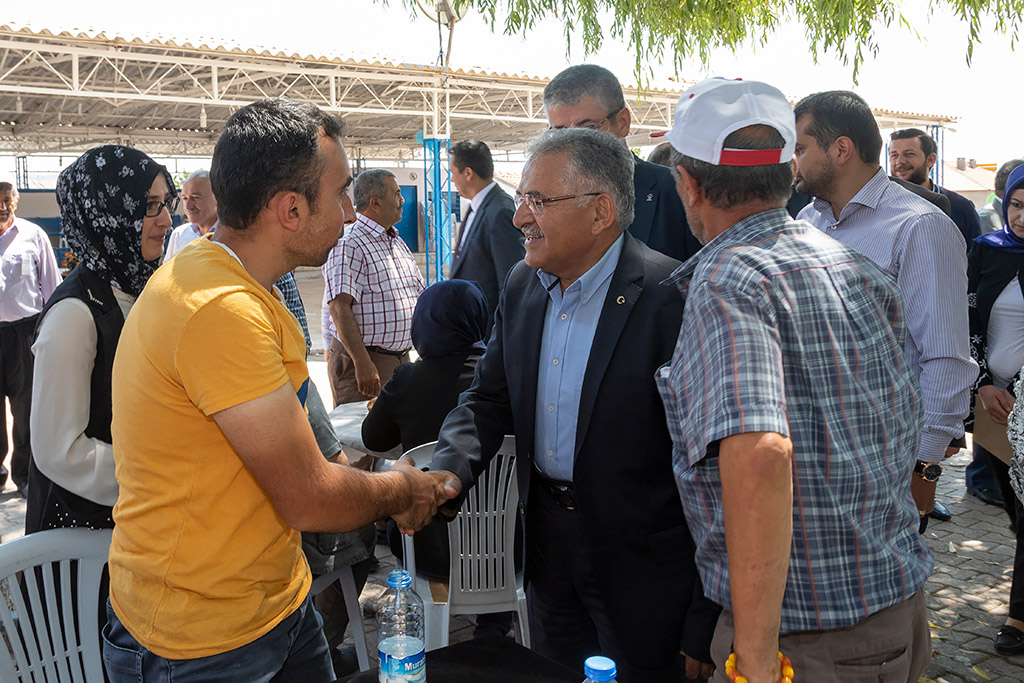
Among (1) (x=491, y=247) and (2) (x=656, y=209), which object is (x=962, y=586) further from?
(1) (x=491, y=247)

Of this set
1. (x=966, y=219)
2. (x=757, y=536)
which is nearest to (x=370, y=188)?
(x=966, y=219)

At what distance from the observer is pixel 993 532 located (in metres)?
5.26

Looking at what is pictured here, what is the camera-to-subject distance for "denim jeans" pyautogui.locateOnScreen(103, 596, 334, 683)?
1723 millimetres

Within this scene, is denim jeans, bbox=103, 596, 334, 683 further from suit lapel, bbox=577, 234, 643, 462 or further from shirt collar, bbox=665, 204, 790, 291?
shirt collar, bbox=665, 204, 790, 291

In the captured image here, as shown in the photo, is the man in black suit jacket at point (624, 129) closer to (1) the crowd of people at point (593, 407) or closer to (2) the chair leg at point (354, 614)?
(1) the crowd of people at point (593, 407)

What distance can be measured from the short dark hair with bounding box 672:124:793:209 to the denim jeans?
1.36 m

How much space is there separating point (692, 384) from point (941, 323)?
1832mm

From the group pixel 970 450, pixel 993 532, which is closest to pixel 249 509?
pixel 993 532

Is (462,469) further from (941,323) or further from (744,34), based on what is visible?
(744,34)

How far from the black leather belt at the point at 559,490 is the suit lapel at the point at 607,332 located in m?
0.10

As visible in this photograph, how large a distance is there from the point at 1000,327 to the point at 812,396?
3.30 m

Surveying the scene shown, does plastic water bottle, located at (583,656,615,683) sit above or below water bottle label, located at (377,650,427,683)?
above

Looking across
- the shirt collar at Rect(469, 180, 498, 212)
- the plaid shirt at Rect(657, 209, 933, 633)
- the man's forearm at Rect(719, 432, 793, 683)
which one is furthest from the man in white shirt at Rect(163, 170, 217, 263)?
the man's forearm at Rect(719, 432, 793, 683)

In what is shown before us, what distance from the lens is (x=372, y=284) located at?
18.0 ft
